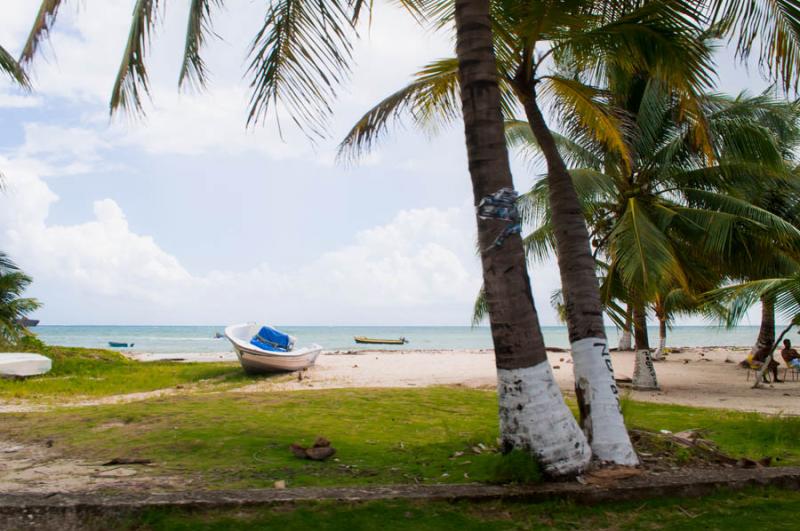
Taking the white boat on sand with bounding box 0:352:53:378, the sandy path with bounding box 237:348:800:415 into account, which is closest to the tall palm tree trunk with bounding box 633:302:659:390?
the sandy path with bounding box 237:348:800:415

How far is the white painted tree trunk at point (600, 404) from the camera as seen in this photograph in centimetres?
504

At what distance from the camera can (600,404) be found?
205 inches

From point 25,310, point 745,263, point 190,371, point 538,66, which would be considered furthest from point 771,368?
point 25,310

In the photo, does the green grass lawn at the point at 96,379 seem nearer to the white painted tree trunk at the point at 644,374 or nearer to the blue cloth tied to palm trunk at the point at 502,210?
the white painted tree trunk at the point at 644,374

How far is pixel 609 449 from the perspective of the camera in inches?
198

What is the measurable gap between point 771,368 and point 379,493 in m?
15.3

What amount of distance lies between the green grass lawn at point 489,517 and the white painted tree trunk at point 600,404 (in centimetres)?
63

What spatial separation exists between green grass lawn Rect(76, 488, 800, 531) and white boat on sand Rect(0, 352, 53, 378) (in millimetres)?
13147

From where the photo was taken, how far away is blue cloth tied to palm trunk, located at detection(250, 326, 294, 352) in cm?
1794

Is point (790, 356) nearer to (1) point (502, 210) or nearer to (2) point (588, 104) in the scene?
(2) point (588, 104)

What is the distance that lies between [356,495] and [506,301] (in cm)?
182

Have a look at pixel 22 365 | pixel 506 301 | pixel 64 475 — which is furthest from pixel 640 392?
pixel 22 365

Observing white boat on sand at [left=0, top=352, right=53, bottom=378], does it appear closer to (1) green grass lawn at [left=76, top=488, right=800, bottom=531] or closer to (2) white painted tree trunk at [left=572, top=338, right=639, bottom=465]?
(1) green grass lawn at [left=76, top=488, right=800, bottom=531]

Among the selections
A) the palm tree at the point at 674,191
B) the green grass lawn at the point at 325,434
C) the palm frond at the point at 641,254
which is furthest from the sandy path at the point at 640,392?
the green grass lawn at the point at 325,434
